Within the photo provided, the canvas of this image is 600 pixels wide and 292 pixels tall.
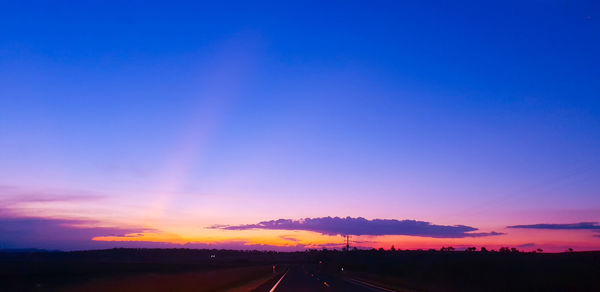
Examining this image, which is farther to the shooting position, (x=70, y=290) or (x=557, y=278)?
(x=557, y=278)

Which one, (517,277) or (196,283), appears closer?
(196,283)

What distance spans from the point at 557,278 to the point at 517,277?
4.82 meters

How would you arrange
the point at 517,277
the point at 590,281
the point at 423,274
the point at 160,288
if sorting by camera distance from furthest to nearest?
1. the point at 423,274
2. the point at 517,277
3. the point at 590,281
4. the point at 160,288

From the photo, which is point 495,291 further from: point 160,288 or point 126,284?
point 126,284

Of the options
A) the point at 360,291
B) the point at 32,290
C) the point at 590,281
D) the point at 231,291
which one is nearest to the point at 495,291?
the point at 590,281

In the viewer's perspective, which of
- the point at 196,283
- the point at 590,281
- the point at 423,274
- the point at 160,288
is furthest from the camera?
the point at 423,274

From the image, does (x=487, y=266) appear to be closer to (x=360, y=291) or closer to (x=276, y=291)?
(x=360, y=291)

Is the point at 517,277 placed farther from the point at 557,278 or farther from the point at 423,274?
the point at 423,274

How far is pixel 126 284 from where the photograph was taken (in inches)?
1034

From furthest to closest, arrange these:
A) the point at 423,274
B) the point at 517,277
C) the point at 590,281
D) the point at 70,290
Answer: the point at 423,274 → the point at 517,277 → the point at 590,281 → the point at 70,290

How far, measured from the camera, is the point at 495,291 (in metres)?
29.8

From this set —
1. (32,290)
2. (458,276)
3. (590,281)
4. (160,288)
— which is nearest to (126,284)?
(160,288)

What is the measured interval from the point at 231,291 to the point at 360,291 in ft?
26.4

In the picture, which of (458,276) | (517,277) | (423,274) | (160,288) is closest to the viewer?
(160,288)
